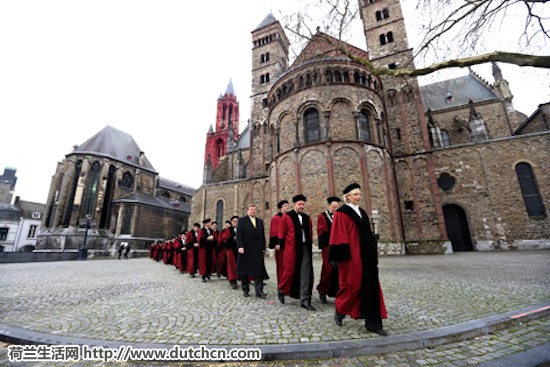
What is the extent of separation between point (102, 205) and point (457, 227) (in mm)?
36366

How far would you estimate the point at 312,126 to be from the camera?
16219mm

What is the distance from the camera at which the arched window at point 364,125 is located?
15.7 meters

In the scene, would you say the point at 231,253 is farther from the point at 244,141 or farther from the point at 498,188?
the point at 244,141

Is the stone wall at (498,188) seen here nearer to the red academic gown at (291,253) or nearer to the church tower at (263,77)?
the church tower at (263,77)

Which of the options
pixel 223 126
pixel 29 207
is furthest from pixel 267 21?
pixel 29 207

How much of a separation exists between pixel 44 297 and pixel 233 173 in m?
23.0

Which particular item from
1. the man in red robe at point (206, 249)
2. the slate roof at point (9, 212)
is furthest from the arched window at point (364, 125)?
the slate roof at point (9, 212)

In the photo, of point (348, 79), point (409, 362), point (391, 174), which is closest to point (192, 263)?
point (409, 362)

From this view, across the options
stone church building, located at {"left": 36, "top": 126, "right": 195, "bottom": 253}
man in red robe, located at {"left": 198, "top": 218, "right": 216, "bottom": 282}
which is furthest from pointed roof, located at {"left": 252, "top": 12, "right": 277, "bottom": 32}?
man in red robe, located at {"left": 198, "top": 218, "right": 216, "bottom": 282}

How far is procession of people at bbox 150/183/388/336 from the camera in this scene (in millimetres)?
2969

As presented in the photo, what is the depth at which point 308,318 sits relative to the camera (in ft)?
11.2

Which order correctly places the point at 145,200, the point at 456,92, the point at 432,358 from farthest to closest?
the point at 145,200
the point at 456,92
the point at 432,358

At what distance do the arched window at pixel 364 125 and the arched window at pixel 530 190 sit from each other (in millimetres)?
10827

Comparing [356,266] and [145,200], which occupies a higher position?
[145,200]
